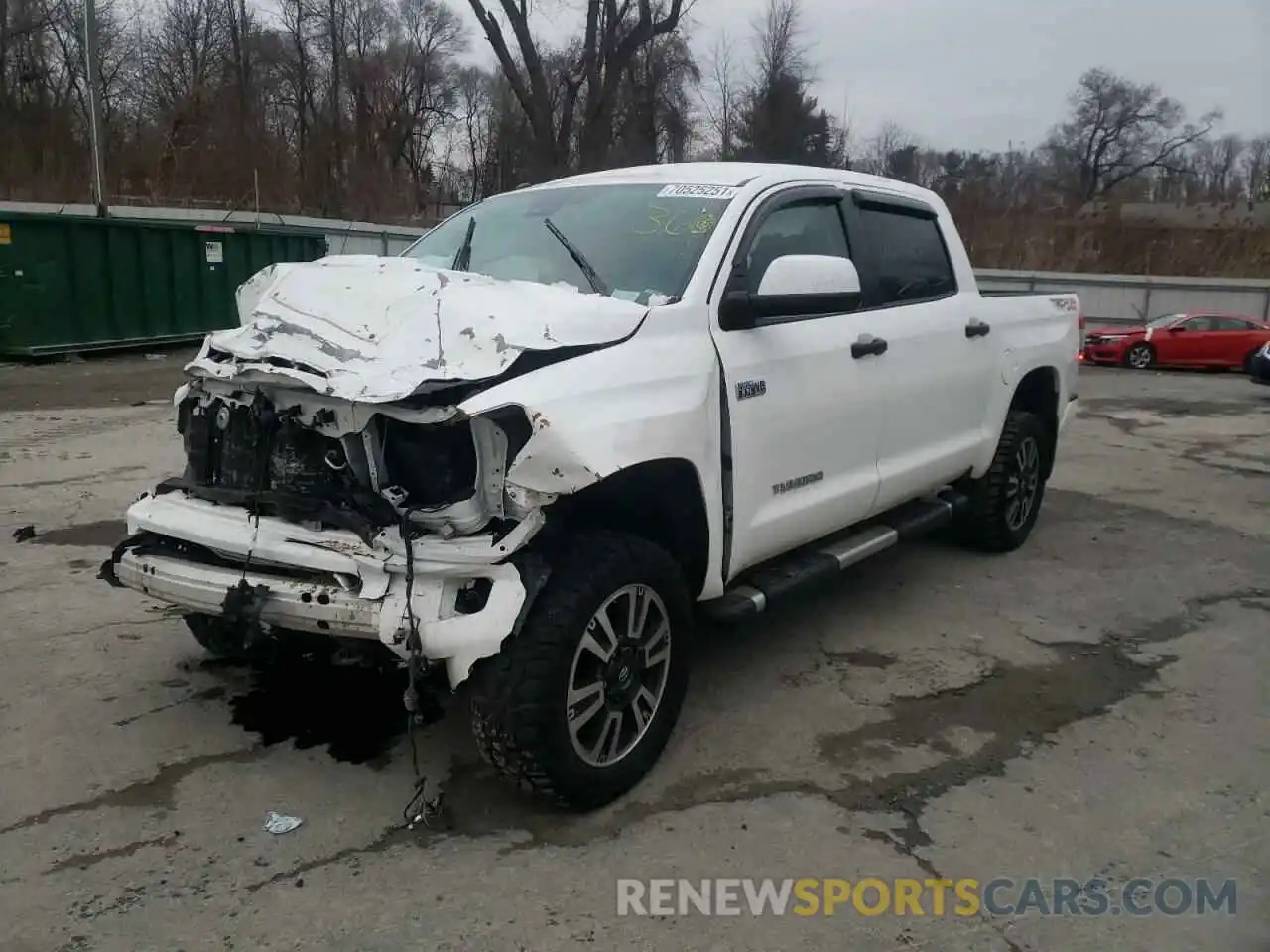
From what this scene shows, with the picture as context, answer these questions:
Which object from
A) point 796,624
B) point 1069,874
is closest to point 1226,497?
point 796,624

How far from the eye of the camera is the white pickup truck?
2.91 metres

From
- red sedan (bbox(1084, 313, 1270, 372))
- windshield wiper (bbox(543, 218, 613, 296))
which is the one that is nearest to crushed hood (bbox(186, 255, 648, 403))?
→ windshield wiper (bbox(543, 218, 613, 296))

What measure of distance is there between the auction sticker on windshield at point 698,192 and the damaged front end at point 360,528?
161 cm

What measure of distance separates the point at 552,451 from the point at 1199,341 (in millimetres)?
21503

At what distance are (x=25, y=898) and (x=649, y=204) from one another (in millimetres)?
3105

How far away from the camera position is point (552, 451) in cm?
280

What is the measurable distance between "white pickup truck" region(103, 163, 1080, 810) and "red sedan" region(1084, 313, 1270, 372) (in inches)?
744

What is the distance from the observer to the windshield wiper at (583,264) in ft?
12.2

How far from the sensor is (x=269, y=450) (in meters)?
3.20

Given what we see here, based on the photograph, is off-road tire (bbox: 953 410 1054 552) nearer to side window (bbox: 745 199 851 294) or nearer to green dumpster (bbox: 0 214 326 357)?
side window (bbox: 745 199 851 294)

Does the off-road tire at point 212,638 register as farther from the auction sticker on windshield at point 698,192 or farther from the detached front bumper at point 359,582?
the auction sticker on windshield at point 698,192

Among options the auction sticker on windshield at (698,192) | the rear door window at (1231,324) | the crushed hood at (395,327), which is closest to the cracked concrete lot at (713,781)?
the crushed hood at (395,327)

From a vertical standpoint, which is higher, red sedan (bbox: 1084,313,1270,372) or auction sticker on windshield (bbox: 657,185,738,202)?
auction sticker on windshield (bbox: 657,185,738,202)

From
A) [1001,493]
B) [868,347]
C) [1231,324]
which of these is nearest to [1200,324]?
[1231,324]
